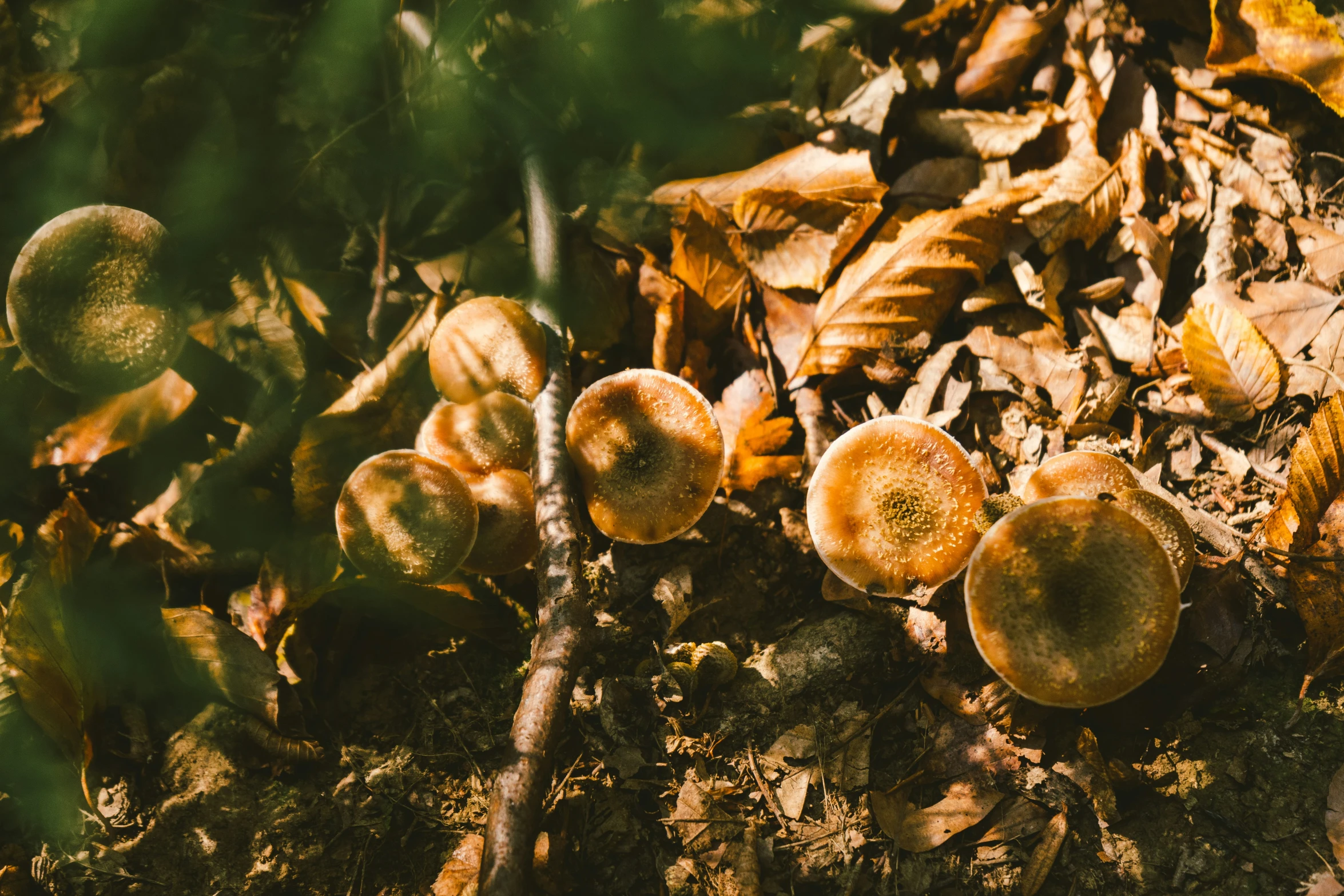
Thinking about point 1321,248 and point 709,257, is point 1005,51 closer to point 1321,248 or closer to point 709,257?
point 1321,248

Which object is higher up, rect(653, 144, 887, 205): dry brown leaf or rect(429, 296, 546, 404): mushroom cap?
rect(653, 144, 887, 205): dry brown leaf

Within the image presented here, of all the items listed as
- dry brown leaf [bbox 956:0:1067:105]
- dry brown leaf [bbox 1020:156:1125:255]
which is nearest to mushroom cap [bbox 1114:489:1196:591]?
→ dry brown leaf [bbox 1020:156:1125:255]

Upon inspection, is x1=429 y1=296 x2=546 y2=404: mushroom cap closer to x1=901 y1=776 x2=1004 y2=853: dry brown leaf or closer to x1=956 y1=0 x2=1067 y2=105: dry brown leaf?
x1=901 y1=776 x2=1004 y2=853: dry brown leaf

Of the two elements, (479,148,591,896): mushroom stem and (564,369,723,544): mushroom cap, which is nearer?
(479,148,591,896): mushroom stem

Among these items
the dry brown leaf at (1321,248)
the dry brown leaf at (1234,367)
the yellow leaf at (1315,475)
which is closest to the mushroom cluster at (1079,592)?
the yellow leaf at (1315,475)

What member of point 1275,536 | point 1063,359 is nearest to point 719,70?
point 1063,359

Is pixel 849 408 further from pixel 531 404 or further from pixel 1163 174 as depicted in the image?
pixel 1163 174
